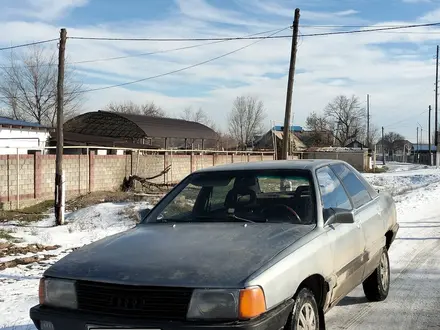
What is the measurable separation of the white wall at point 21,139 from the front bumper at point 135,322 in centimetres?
2383

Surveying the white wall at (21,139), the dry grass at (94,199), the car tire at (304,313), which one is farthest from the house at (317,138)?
the car tire at (304,313)

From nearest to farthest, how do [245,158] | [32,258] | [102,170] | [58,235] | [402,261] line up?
[402,261], [32,258], [58,235], [102,170], [245,158]

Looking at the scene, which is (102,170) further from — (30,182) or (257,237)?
(257,237)

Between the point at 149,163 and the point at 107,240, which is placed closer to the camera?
the point at 107,240

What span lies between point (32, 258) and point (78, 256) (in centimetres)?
532

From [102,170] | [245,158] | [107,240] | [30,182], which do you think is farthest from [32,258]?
[245,158]

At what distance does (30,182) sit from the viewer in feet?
61.8

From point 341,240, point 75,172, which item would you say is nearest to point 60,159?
point 75,172

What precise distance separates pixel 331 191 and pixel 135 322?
2386 mm

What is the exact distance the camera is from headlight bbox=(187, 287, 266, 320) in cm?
288

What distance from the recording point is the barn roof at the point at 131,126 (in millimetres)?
42219

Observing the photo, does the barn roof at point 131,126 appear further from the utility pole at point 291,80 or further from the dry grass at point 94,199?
the utility pole at point 291,80

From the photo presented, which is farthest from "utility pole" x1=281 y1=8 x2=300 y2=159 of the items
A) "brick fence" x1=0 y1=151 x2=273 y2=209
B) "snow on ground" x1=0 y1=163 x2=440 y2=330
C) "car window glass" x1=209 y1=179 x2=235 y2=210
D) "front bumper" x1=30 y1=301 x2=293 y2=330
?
"front bumper" x1=30 y1=301 x2=293 y2=330

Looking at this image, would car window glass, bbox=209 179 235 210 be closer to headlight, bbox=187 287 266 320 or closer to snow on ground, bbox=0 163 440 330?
snow on ground, bbox=0 163 440 330
